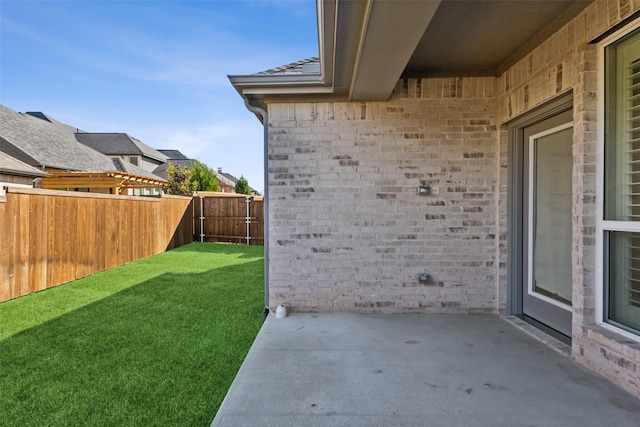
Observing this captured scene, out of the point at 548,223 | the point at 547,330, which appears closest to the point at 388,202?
the point at 548,223

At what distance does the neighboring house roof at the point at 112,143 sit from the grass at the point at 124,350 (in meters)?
24.1

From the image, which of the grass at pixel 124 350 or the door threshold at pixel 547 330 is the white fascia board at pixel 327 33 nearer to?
the grass at pixel 124 350

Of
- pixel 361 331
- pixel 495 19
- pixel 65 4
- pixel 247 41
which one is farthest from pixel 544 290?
pixel 65 4

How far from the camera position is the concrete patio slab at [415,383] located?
2.02 metres

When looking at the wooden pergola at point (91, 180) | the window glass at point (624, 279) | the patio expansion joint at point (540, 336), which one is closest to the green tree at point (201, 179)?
the wooden pergola at point (91, 180)

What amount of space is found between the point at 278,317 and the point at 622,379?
10.0ft

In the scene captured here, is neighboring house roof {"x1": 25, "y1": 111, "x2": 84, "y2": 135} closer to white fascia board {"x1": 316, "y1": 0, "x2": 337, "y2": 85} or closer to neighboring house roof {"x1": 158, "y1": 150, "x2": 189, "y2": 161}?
neighboring house roof {"x1": 158, "y1": 150, "x2": 189, "y2": 161}

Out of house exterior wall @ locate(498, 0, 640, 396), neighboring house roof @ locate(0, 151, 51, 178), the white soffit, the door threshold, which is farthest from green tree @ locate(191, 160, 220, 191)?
house exterior wall @ locate(498, 0, 640, 396)

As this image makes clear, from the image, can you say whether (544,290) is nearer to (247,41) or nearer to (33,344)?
(33,344)

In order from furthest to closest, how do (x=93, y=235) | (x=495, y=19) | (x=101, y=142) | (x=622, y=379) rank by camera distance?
(x=101, y=142)
(x=93, y=235)
(x=495, y=19)
(x=622, y=379)

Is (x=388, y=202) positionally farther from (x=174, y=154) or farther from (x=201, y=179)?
(x=174, y=154)

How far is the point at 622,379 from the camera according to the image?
2283mm

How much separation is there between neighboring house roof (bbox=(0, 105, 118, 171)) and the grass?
996cm

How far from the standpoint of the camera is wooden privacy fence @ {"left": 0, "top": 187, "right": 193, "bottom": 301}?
16.6 feet
